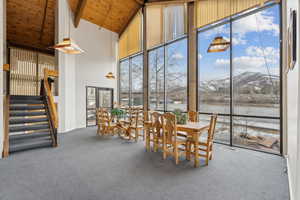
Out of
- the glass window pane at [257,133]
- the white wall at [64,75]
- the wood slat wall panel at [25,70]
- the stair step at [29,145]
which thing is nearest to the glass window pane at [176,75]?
the glass window pane at [257,133]

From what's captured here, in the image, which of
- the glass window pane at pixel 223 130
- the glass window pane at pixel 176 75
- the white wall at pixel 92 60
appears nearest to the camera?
the glass window pane at pixel 223 130

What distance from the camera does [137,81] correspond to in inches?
309

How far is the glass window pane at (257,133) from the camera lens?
375 centimetres

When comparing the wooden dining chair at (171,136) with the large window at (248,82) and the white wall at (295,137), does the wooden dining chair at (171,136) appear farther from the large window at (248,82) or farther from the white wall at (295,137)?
the large window at (248,82)

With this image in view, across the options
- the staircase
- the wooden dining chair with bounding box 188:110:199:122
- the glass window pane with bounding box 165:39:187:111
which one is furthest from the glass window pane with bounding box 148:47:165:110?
the staircase

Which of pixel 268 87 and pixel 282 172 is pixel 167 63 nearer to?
pixel 268 87

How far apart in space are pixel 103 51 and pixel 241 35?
6471mm

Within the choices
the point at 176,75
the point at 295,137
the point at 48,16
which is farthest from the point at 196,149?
the point at 48,16

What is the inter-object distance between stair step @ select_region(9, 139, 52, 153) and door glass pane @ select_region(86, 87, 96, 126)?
3260 mm

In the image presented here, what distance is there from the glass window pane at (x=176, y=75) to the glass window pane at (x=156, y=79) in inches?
10.8

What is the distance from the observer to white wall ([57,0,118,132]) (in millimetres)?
6023

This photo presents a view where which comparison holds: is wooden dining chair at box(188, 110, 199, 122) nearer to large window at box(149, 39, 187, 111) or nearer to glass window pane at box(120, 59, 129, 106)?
large window at box(149, 39, 187, 111)

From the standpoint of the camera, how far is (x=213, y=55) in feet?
15.9

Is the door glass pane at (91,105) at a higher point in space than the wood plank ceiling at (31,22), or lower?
lower
